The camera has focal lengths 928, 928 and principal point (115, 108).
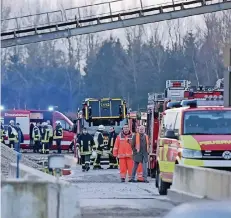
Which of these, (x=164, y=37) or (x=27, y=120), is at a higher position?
(x=164, y=37)

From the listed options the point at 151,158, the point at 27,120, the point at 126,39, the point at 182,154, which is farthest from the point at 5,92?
the point at 182,154

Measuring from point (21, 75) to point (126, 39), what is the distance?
42.5ft

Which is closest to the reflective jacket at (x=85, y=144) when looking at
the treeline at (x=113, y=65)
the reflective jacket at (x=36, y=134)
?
the reflective jacket at (x=36, y=134)

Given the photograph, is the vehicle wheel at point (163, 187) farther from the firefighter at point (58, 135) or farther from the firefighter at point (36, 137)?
the firefighter at point (36, 137)

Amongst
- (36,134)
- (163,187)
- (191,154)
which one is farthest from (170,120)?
(36,134)

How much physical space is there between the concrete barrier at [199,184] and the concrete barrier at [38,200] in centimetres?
398

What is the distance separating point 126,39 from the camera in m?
102

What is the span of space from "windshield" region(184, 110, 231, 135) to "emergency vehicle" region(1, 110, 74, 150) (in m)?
28.7

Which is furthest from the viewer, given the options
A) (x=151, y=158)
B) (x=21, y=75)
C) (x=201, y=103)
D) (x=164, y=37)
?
(x=21, y=75)

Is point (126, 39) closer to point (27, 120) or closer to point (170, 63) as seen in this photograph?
point (170, 63)

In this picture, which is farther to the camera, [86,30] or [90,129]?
[86,30]

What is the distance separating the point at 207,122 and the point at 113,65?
78.7m

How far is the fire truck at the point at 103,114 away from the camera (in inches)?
1586

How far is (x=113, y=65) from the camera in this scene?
320 ft
